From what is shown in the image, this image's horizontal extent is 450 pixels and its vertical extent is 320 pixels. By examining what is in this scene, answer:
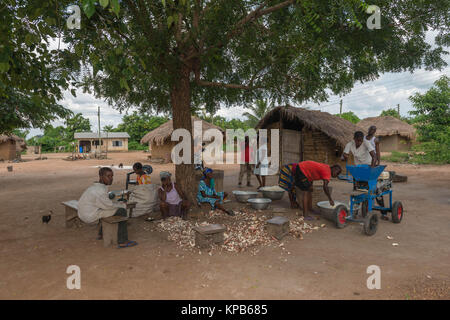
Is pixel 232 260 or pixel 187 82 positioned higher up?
pixel 187 82

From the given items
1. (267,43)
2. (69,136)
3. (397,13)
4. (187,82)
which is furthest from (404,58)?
(69,136)

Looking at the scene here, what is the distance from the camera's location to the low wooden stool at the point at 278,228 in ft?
14.2

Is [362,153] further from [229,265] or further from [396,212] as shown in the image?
[229,265]

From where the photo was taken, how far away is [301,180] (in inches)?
221

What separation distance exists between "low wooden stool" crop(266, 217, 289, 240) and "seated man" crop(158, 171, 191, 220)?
1.82m

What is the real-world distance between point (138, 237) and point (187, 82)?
11.2 feet

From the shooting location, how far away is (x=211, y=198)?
5832mm

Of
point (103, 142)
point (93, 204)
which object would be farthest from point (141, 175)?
point (103, 142)

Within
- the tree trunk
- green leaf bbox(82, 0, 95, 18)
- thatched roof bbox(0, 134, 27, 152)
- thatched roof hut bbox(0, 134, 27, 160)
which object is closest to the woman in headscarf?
the tree trunk

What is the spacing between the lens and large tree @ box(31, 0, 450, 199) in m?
4.68

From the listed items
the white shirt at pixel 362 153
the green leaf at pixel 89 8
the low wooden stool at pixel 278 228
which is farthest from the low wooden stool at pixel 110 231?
the white shirt at pixel 362 153

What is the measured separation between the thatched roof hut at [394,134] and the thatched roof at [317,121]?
14576 millimetres
